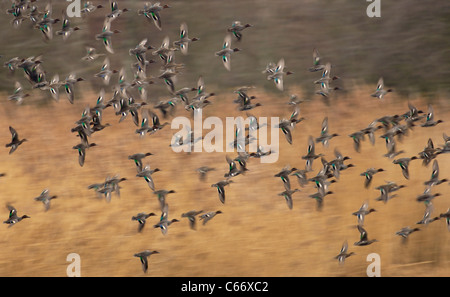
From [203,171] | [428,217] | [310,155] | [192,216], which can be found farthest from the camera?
[203,171]

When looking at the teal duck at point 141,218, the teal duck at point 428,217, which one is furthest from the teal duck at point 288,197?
the teal duck at point 141,218

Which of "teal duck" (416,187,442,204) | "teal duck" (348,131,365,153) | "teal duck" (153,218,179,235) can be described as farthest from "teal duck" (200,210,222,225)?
"teal duck" (416,187,442,204)

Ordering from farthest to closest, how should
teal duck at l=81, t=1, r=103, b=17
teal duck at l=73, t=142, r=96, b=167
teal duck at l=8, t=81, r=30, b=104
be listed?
teal duck at l=81, t=1, r=103, b=17, teal duck at l=8, t=81, r=30, b=104, teal duck at l=73, t=142, r=96, b=167

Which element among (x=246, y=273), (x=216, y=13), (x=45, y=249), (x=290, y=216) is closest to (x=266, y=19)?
(x=216, y=13)

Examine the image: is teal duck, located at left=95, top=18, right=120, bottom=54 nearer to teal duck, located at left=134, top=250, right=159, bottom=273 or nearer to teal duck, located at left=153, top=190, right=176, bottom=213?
teal duck, located at left=153, top=190, right=176, bottom=213

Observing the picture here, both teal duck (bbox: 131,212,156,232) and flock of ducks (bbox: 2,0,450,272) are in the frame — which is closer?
teal duck (bbox: 131,212,156,232)

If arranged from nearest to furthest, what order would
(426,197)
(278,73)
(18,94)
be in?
(426,197) → (278,73) → (18,94)

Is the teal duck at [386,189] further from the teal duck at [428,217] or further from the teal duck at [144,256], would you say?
the teal duck at [144,256]

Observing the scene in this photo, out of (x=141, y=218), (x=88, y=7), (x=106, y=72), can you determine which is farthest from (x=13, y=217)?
(x=88, y=7)

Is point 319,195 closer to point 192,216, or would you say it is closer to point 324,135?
point 324,135
